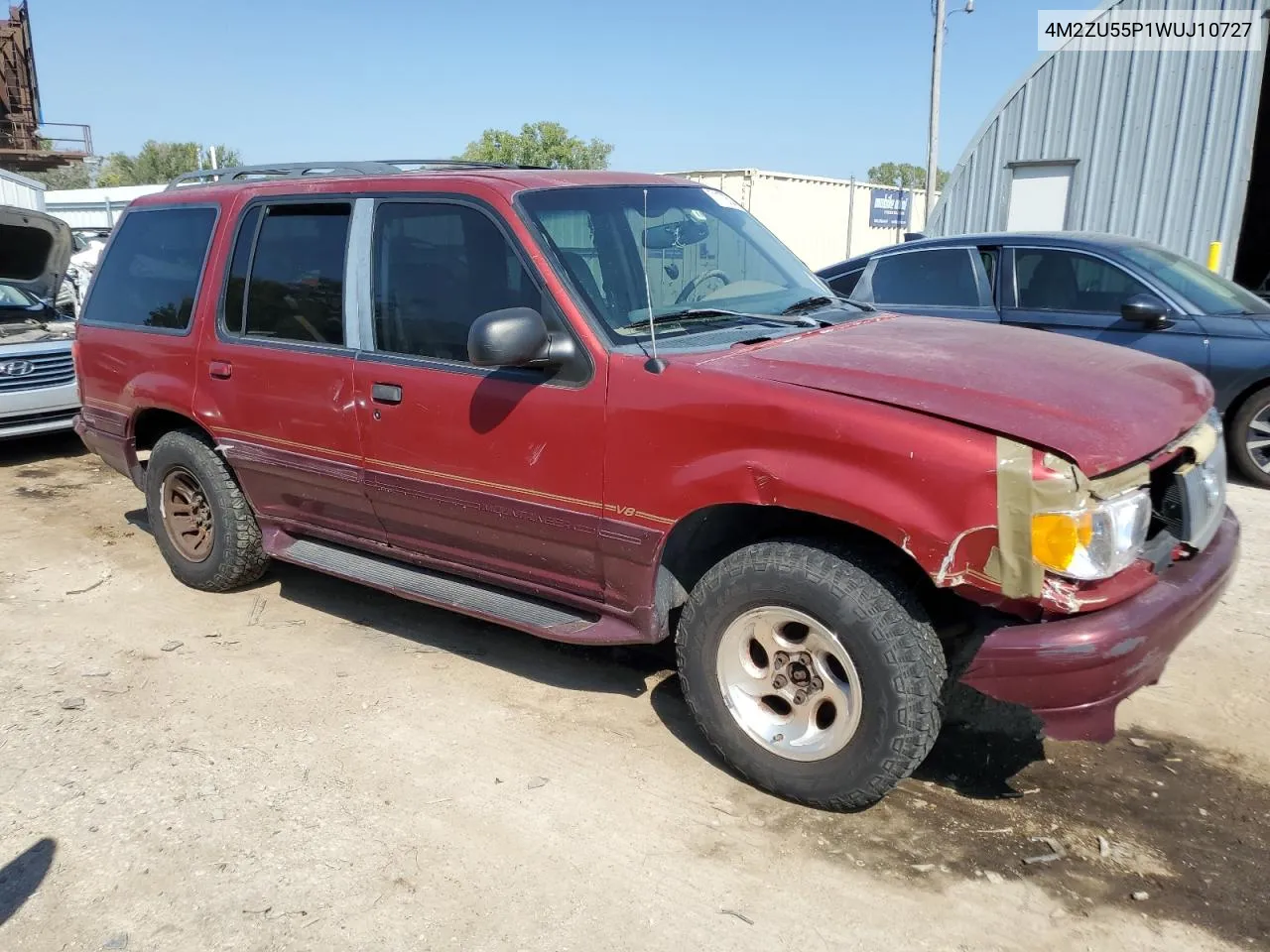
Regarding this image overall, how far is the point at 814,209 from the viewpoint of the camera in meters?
25.4

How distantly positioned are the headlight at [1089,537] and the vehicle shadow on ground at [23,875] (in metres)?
2.98

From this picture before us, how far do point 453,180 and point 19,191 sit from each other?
2398cm

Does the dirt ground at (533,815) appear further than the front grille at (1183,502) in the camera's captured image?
No

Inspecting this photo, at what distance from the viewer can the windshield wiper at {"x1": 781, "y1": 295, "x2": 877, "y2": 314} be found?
390cm

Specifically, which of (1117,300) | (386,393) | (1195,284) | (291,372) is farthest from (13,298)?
(1195,284)

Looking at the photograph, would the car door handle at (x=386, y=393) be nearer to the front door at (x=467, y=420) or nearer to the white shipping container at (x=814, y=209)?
the front door at (x=467, y=420)

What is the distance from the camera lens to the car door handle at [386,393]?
3.80m

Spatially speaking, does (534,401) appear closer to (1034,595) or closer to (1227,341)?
(1034,595)

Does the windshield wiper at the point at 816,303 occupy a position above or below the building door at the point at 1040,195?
below

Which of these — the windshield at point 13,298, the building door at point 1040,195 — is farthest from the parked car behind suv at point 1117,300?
the windshield at point 13,298

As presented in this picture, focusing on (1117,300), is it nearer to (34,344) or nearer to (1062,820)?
(1062,820)

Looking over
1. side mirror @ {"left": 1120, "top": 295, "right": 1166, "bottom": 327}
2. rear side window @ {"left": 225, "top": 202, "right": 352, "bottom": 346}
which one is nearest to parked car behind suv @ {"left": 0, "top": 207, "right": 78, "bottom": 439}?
rear side window @ {"left": 225, "top": 202, "right": 352, "bottom": 346}

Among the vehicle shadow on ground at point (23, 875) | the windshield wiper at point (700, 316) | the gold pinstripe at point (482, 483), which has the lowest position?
the vehicle shadow on ground at point (23, 875)

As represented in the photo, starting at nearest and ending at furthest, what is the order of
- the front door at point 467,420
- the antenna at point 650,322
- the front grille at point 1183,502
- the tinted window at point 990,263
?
the front grille at point 1183,502
the antenna at point 650,322
the front door at point 467,420
the tinted window at point 990,263
